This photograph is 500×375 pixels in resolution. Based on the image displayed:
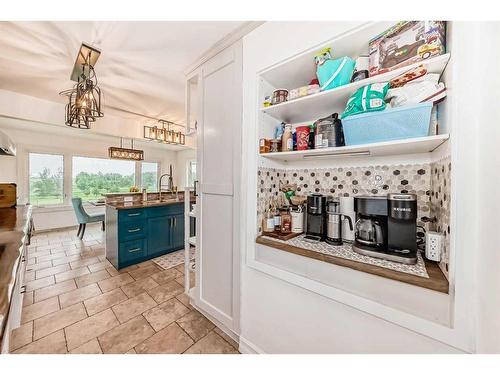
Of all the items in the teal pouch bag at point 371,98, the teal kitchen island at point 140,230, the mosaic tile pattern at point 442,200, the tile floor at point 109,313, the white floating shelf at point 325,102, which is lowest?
the tile floor at point 109,313

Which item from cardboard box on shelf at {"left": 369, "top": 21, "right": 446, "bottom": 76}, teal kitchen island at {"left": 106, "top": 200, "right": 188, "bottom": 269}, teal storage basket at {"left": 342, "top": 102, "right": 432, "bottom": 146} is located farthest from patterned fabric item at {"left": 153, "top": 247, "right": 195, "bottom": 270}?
cardboard box on shelf at {"left": 369, "top": 21, "right": 446, "bottom": 76}

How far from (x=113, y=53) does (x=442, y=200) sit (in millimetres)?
2811

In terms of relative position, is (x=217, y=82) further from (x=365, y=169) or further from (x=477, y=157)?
(x=477, y=157)

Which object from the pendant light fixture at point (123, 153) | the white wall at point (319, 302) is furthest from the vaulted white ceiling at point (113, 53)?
the pendant light fixture at point (123, 153)

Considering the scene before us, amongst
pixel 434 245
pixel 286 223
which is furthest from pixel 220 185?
pixel 434 245

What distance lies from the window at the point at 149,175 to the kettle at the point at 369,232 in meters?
6.81

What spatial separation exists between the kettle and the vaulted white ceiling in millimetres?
1624

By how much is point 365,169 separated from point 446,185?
472mm

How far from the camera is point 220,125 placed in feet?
5.31

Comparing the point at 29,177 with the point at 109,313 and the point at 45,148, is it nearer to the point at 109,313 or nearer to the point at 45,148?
the point at 45,148

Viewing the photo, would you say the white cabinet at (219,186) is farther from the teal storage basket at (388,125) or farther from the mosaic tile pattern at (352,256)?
the teal storage basket at (388,125)

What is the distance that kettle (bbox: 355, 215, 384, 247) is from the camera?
1034mm

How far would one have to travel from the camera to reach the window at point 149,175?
6.59 m

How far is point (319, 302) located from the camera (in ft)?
3.56
